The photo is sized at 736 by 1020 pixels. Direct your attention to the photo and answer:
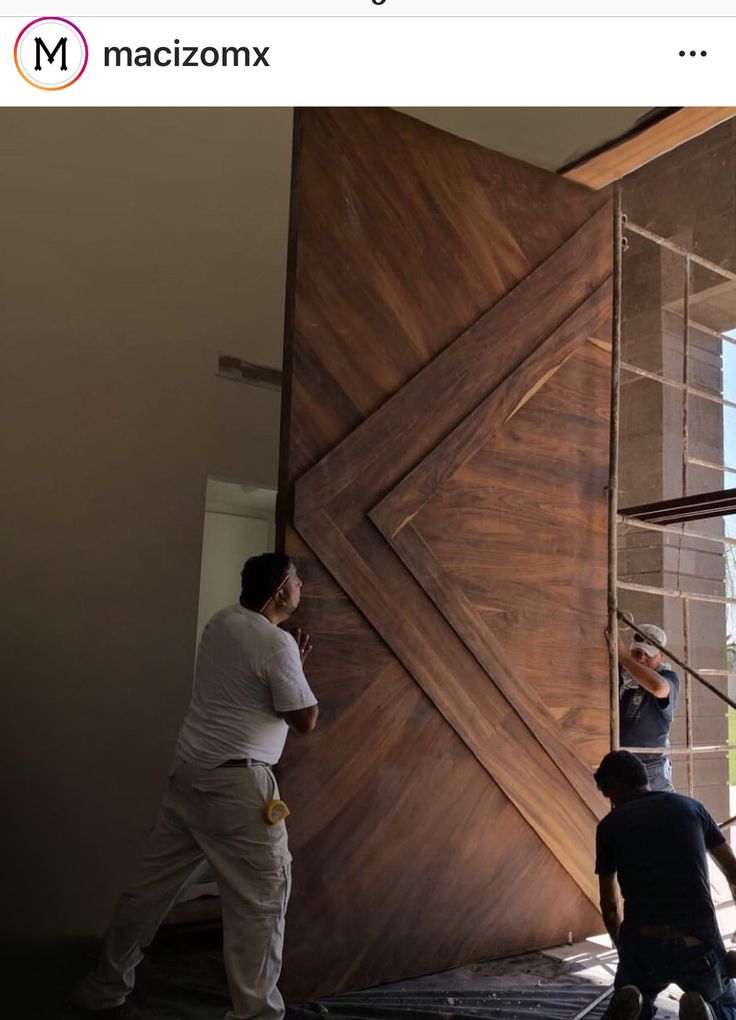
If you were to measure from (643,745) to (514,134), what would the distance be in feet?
8.35

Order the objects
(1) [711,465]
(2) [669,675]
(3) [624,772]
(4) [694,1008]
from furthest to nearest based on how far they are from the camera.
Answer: (1) [711,465] → (2) [669,675] → (3) [624,772] → (4) [694,1008]

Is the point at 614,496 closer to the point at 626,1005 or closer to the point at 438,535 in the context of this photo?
the point at 438,535

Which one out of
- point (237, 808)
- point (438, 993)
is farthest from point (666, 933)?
point (237, 808)

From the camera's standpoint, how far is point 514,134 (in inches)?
132

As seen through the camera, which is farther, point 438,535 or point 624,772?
point 438,535

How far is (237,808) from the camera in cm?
248

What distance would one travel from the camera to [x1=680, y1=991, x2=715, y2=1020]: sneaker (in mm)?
2344

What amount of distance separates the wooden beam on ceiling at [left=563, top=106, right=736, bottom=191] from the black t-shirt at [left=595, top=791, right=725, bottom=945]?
2.33 metres

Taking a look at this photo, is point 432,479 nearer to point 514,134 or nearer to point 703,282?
point 514,134

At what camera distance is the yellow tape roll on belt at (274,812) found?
8.10ft
